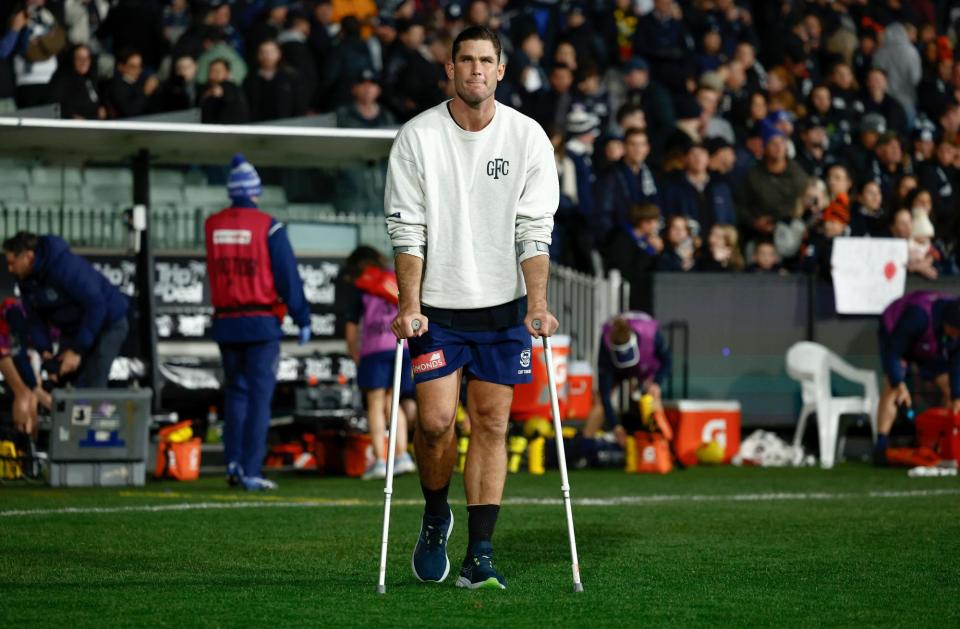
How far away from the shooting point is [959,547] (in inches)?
344

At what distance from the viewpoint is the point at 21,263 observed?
531 inches

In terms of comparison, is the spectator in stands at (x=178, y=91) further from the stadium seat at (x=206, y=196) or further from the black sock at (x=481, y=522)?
the black sock at (x=481, y=522)

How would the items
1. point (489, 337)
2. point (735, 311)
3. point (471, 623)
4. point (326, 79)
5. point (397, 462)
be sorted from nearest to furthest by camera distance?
point (471, 623)
point (489, 337)
point (397, 462)
point (735, 311)
point (326, 79)

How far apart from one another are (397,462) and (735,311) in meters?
4.80

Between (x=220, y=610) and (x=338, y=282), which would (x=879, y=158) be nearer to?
(x=338, y=282)

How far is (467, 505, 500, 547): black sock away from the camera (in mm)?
7141

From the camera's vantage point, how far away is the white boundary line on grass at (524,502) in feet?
35.9

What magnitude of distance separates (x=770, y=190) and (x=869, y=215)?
1159 mm

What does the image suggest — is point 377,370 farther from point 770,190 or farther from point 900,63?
point 900,63

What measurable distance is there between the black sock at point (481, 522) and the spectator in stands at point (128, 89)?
1145 cm

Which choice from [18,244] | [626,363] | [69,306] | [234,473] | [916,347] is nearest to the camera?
[234,473]

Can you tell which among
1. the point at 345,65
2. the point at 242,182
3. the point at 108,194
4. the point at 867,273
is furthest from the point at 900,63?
the point at 242,182

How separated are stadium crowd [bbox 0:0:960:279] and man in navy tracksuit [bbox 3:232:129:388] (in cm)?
343

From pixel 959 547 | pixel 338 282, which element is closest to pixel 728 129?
pixel 338 282
